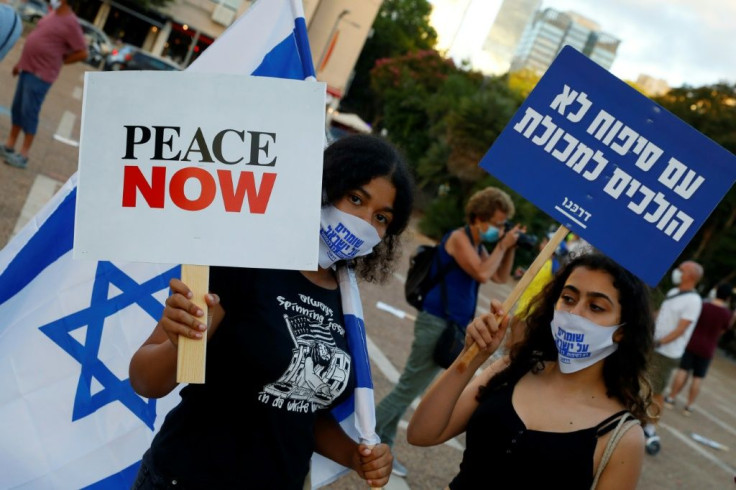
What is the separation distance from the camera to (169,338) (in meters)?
1.87

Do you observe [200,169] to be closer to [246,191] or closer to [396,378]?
[246,191]

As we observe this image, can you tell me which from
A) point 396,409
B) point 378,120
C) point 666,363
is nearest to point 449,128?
point 666,363

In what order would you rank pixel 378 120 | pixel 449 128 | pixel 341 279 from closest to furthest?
pixel 341 279
pixel 449 128
pixel 378 120

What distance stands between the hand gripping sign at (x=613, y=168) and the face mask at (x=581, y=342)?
234 mm

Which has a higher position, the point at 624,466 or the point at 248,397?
the point at 624,466

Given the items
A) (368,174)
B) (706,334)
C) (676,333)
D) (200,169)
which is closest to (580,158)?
(368,174)

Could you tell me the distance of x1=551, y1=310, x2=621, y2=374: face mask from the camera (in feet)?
8.18

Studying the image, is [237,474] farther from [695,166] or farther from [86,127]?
[695,166]

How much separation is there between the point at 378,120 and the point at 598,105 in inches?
1858

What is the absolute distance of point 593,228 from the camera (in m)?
2.47

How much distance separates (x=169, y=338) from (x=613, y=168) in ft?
4.98

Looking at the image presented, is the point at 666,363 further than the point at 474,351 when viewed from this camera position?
Yes

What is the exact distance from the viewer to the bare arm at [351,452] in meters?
2.26

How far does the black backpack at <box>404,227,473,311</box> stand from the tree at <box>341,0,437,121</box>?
53.9 metres
